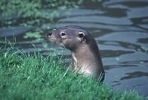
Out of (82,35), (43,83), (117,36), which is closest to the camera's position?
(43,83)

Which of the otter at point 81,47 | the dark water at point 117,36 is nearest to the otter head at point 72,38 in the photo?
the otter at point 81,47

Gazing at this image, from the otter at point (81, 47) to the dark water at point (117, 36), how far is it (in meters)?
0.74

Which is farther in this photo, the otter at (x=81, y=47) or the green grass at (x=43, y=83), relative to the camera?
the otter at (x=81, y=47)

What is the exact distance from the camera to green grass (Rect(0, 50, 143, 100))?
582 cm

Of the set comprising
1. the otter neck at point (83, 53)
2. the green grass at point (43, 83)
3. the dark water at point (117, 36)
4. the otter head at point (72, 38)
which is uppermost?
the green grass at point (43, 83)

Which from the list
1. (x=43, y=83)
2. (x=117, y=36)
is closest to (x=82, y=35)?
(x=43, y=83)

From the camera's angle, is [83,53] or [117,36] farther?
[117,36]

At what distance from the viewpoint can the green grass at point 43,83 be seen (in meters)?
5.82

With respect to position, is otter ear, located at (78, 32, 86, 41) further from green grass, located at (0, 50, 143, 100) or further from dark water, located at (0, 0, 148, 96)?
dark water, located at (0, 0, 148, 96)

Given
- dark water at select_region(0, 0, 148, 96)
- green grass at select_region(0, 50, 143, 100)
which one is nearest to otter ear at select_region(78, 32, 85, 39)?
green grass at select_region(0, 50, 143, 100)

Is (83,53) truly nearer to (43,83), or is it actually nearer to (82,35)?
(82,35)

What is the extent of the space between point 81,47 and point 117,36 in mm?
2811

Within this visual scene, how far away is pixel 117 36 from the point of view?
1047 centimetres

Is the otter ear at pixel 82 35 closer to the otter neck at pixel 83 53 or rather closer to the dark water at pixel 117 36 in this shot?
the otter neck at pixel 83 53
